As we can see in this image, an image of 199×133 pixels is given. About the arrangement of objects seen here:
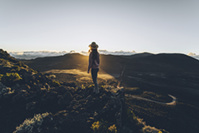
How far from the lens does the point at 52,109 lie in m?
5.64

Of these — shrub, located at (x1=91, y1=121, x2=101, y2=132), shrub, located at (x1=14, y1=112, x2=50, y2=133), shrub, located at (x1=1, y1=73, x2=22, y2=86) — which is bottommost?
shrub, located at (x1=91, y1=121, x2=101, y2=132)

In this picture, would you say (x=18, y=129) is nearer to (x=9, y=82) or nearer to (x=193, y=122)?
(x=9, y=82)

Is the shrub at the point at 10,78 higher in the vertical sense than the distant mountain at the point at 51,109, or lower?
higher

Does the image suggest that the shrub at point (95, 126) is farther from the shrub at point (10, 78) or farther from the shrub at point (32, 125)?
the shrub at point (10, 78)

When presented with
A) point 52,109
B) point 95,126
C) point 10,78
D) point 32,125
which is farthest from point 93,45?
point 10,78

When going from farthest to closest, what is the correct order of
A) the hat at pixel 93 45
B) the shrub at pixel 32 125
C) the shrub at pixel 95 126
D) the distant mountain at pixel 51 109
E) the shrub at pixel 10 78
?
the hat at pixel 93 45 < the shrub at pixel 10 78 < the shrub at pixel 95 126 < the distant mountain at pixel 51 109 < the shrub at pixel 32 125

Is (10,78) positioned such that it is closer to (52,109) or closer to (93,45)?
(52,109)

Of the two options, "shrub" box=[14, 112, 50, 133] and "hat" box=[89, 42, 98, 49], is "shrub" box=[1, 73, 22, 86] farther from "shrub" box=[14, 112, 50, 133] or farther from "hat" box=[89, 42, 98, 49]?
"hat" box=[89, 42, 98, 49]

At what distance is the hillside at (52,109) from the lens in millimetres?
4590

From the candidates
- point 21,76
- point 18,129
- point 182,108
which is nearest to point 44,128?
point 18,129

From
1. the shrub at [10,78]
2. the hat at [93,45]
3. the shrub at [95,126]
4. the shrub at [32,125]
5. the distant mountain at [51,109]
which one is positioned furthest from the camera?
the hat at [93,45]

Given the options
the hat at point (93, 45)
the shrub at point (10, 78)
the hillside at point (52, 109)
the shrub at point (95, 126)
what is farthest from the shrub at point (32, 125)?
the hat at point (93, 45)

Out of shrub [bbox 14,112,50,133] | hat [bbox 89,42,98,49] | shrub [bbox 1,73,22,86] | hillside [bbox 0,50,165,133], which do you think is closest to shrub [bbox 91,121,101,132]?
hillside [bbox 0,50,165,133]

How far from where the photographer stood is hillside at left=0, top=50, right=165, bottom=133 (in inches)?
181
